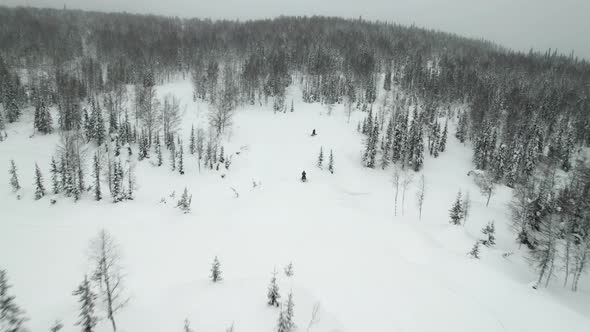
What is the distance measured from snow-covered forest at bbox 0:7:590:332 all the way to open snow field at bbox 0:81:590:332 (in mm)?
207

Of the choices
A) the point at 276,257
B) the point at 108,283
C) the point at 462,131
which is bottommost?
the point at 276,257

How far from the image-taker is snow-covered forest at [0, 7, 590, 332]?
71.4 feet

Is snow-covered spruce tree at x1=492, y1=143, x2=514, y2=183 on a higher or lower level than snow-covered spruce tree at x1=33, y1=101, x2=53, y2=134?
lower

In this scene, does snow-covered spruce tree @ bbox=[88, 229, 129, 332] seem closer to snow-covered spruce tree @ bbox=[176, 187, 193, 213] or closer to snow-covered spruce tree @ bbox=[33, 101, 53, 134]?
snow-covered spruce tree @ bbox=[176, 187, 193, 213]

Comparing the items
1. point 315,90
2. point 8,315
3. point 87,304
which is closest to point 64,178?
point 8,315

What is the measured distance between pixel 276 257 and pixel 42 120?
63552 millimetres

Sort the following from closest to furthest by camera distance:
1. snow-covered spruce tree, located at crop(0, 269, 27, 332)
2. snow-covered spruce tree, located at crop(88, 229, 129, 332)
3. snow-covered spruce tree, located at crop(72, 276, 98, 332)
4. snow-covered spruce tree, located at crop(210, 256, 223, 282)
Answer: snow-covered spruce tree, located at crop(0, 269, 27, 332) < snow-covered spruce tree, located at crop(72, 276, 98, 332) < snow-covered spruce tree, located at crop(88, 229, 129, 332) < snow-covered spruce tree, located at crop(210, 256, 223, 282)

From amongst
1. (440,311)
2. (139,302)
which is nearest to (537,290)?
(440,311)

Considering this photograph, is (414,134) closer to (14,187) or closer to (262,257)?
(262,257)

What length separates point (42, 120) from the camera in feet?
200

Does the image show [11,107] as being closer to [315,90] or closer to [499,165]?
[315,90]

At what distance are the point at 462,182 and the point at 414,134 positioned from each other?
45.8 feet

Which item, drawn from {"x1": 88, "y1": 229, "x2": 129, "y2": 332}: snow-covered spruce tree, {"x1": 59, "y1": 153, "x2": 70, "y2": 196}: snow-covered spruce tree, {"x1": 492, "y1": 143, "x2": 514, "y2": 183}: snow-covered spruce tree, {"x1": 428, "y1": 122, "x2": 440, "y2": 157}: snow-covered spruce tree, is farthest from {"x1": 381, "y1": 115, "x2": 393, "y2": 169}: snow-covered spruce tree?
{"x1": 59, "y1": 153, "x2": 70, "y2": 196}: snow-covered spruce tree

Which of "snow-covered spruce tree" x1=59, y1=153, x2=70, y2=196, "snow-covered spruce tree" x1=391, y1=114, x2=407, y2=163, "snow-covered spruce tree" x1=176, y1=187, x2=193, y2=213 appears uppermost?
"snow-covered spruce tree" x1=391, y1=114, x2=407, y2=163
